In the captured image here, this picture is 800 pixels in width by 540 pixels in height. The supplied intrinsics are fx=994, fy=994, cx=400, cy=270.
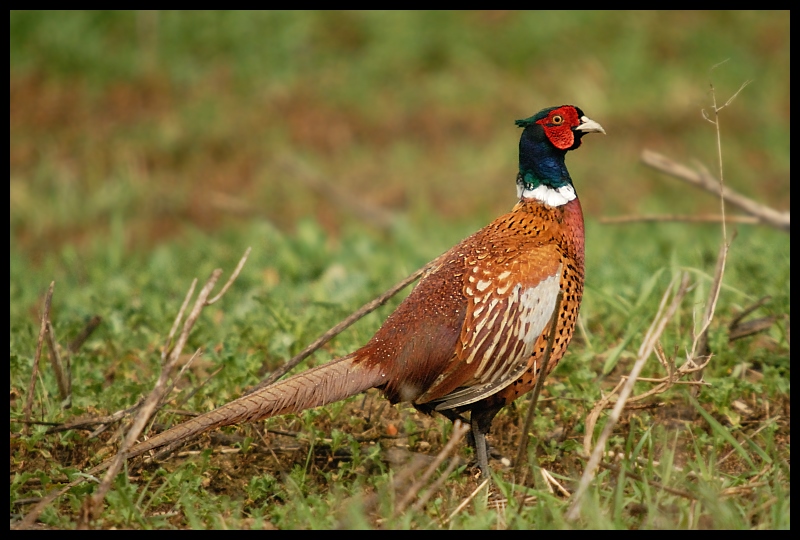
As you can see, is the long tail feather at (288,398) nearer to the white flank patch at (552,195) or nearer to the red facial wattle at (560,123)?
the white flank patch at (552,195)

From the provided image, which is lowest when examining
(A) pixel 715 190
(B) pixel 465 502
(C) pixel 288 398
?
(B) pixel 465 502

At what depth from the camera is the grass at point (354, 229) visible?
336 centimetres

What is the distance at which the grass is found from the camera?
336 centimetres

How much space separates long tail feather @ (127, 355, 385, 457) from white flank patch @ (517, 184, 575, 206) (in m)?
0.89

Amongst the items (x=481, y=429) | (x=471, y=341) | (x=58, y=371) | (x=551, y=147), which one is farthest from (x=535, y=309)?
(x=58, y=371)

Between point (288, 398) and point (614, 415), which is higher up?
point (614, 415)

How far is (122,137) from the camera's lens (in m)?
8.44

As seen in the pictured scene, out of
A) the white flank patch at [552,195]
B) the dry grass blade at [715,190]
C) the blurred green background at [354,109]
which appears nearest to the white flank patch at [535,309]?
the white flank patch at [552,195]

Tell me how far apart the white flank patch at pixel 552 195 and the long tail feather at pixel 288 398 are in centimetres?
89

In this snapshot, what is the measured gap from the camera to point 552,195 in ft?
11.9

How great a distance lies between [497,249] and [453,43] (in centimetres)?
642

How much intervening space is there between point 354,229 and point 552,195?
3902 millimetres

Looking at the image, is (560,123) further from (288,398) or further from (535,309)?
(288,398)
